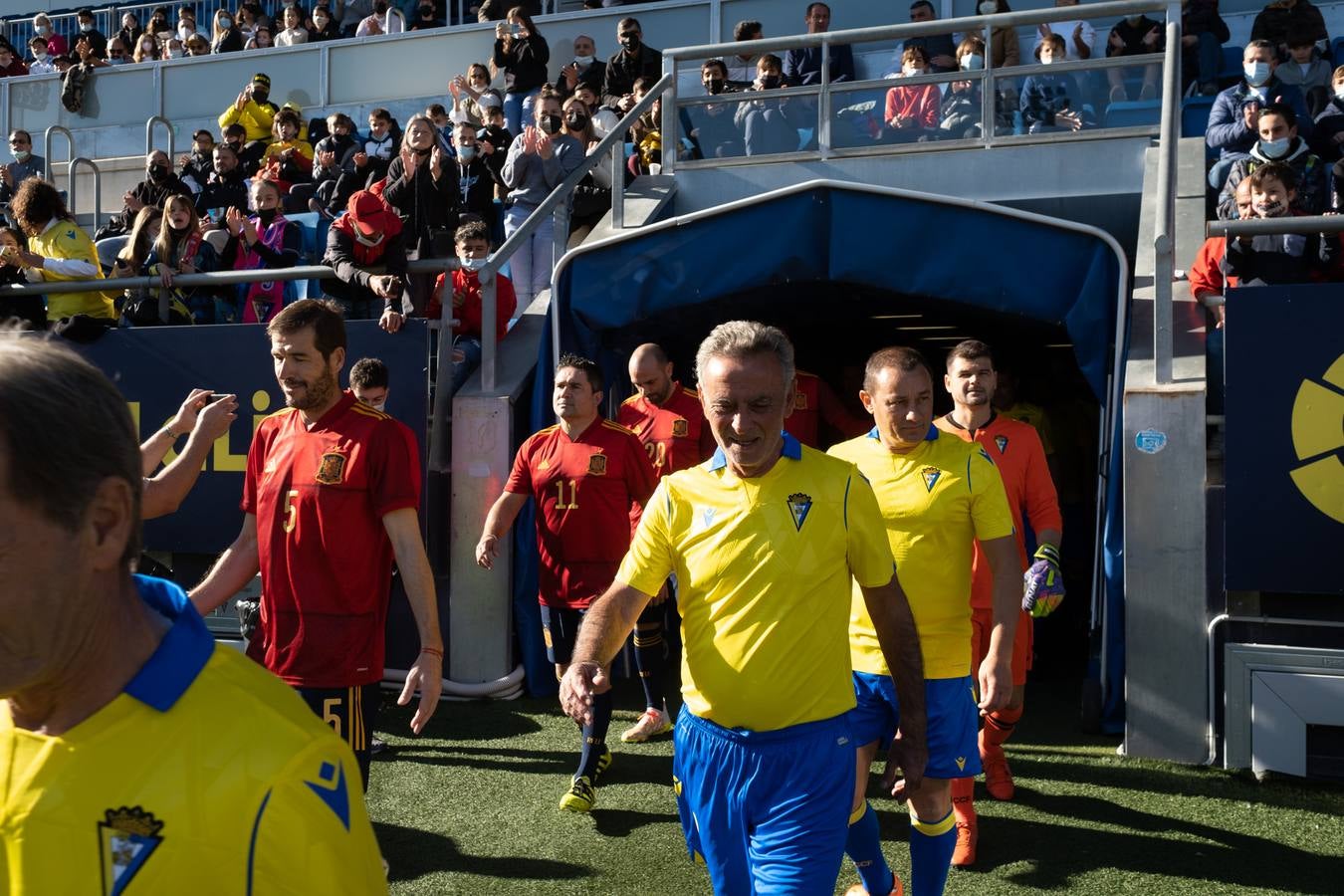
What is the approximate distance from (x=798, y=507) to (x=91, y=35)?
19827mm

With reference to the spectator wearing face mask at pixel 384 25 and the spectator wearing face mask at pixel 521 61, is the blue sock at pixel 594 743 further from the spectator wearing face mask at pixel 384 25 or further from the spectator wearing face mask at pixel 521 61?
the spectator wearing face mask at pixel 384 25

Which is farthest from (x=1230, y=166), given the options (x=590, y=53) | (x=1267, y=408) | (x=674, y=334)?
(x=590, y=53)

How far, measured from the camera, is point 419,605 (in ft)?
13.3

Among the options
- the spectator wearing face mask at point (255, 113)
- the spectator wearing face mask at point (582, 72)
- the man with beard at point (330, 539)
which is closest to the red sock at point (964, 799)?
the man with beard at point (330, 539)

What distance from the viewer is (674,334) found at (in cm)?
910

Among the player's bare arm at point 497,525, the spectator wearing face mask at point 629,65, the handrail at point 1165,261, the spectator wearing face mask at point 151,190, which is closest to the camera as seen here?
the player's bare arm at point 497,525

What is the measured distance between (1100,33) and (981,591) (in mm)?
6186

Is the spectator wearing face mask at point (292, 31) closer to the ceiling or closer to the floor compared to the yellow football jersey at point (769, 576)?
closer to the ceiling

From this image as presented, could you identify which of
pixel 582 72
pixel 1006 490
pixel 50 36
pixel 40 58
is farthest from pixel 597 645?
pixel 50 36

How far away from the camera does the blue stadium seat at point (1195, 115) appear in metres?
10.8

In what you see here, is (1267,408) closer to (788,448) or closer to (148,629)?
(788,448)

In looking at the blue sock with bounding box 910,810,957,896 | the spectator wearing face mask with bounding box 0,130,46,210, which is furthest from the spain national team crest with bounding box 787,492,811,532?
the spectator wearing face mask with bounding box 0,130,46,210

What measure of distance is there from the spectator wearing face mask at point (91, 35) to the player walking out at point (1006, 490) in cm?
1767

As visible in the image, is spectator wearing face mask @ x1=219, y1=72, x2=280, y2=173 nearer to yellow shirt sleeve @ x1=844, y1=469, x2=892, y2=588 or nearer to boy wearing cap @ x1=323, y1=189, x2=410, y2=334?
boy wearing cap @ x1=323, y1=189, x2=410, y2=334
